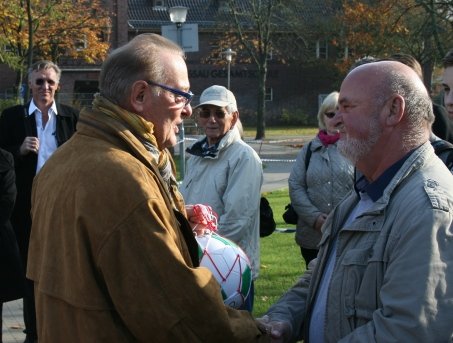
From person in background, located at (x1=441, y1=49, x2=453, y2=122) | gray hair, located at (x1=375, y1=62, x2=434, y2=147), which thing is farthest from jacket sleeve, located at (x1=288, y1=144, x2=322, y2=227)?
gray hair, located at (x1=375, y1=62, x2=434, y2=147)

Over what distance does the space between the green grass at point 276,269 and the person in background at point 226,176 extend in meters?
1.72

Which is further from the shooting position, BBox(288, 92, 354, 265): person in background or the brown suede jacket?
BBox(288, 92, 354, 265): person in background

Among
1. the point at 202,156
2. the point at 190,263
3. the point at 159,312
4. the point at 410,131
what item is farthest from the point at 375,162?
the point at 202,156

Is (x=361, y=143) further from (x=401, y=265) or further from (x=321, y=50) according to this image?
(x=321, y=50)

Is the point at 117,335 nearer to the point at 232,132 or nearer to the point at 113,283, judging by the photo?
the point at 113,283

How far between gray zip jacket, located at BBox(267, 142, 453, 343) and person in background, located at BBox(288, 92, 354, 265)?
3.12 meters

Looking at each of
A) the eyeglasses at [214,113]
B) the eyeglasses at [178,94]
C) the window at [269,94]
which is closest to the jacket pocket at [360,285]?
the eyeglasses at [178,94]

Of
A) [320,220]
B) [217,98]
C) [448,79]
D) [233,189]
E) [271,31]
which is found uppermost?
[448,79]

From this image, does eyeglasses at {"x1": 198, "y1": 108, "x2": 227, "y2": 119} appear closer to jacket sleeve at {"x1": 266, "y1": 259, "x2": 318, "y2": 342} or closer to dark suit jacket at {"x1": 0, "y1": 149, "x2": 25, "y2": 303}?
dark suit jacket at {"x1": 0, "y1": 149, "x2": 25, "y2": 303}

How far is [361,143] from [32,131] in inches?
189

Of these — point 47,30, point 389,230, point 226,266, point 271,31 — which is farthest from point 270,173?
point 271,31

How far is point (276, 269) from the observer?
9148 millimetres

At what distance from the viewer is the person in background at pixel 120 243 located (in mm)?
2598

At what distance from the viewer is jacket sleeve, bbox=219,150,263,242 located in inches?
212
